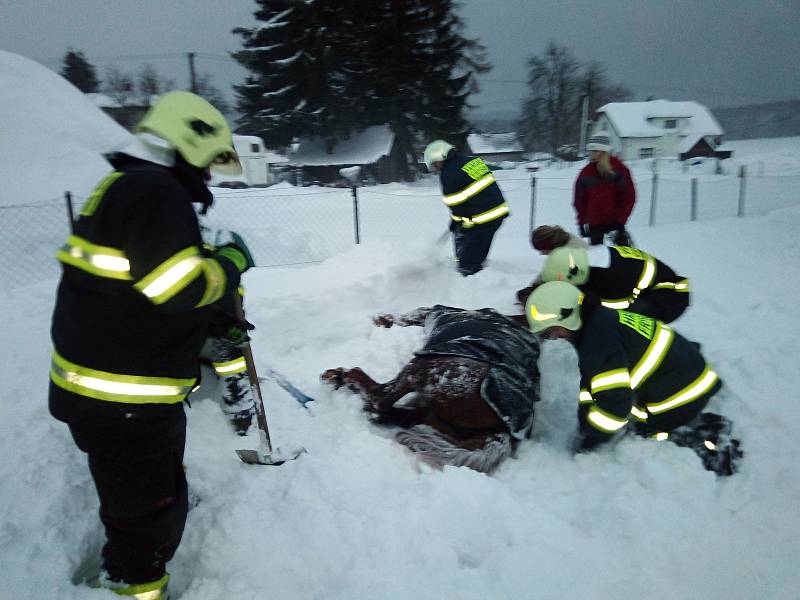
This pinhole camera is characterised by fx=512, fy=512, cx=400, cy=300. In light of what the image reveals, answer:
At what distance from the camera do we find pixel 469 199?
5.32 meters

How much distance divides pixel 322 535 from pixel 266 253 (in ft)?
25.4

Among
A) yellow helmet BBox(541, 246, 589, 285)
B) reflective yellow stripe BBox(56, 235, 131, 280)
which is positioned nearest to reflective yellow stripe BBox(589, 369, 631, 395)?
yellow helmet BBox(541, 246, 589, 285)

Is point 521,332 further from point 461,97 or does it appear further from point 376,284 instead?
point 461,97

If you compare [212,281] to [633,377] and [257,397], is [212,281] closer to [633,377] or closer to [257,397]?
[257,397]

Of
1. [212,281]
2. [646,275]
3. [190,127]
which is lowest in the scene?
[646,275]

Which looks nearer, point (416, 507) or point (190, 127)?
point (190, 127)

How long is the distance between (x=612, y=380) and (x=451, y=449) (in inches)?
34.4

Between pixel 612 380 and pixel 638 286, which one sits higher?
pixel 638 286

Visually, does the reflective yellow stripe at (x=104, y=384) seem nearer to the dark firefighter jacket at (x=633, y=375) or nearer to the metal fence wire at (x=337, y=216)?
the dark firefighter jacket at (x=633, y=375)

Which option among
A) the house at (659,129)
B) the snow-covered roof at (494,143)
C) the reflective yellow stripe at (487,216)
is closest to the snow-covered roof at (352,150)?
the reflective yellow stripe at (487,216)

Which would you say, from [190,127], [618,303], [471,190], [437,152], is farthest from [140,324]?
[437,152]

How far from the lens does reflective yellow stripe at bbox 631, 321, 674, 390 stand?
269 centimetres

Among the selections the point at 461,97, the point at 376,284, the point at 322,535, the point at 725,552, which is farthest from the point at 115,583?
the point at 461,97

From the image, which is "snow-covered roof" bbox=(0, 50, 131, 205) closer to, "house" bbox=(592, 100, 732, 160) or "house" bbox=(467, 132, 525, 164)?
"house" bbox=(592, 100, 732, 160)
